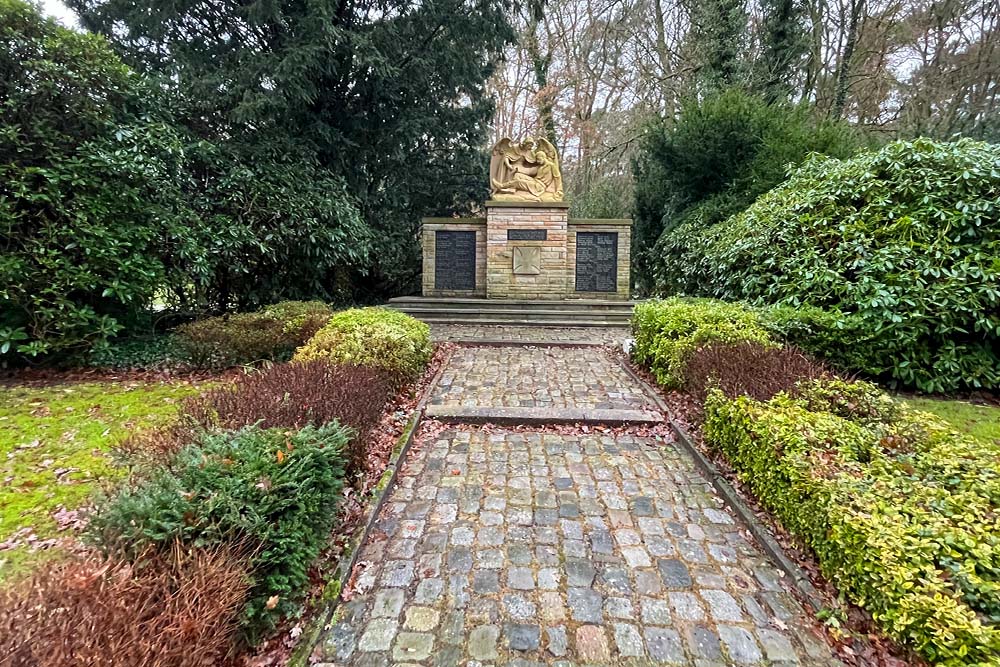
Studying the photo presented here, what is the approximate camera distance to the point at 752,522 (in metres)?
3.07

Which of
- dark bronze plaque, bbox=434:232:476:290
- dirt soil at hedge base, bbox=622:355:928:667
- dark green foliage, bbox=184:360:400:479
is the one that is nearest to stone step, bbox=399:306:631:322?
dark bronze plaque, bbox=434:232:476:290

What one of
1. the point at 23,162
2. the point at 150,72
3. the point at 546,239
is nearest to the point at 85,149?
the point at 23,162

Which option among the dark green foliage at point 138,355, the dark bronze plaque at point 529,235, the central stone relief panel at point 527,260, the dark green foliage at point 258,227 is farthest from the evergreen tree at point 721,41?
the dark green foliage at point 138,355

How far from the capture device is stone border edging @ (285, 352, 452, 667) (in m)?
2.09

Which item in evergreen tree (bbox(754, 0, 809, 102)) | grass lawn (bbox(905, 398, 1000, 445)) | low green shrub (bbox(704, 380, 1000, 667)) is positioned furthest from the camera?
evergreen tree (bbox(754, 0, 809, 102))

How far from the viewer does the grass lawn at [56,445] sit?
2.86 meters

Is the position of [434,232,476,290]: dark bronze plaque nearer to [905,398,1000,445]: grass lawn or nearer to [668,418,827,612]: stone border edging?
[668,418,827,612]: stone border edging

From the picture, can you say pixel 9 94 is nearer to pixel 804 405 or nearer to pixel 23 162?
pixel 23 162

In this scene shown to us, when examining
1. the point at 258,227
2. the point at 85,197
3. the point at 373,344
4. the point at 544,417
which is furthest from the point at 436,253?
the point at 544,417

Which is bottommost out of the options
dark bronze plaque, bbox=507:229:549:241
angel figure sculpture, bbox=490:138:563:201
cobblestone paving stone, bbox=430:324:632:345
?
cobblestone paving stone, bbox=430:324:632:345

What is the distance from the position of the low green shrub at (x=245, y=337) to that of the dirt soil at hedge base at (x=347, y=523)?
240 centimetres

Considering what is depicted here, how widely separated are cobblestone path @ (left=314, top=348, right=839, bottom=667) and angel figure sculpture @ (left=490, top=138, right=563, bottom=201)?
10376 mm

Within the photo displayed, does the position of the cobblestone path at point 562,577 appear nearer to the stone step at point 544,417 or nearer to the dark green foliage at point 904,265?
the stone step at point 544,417

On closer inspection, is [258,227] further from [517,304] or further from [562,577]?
[562,577]
